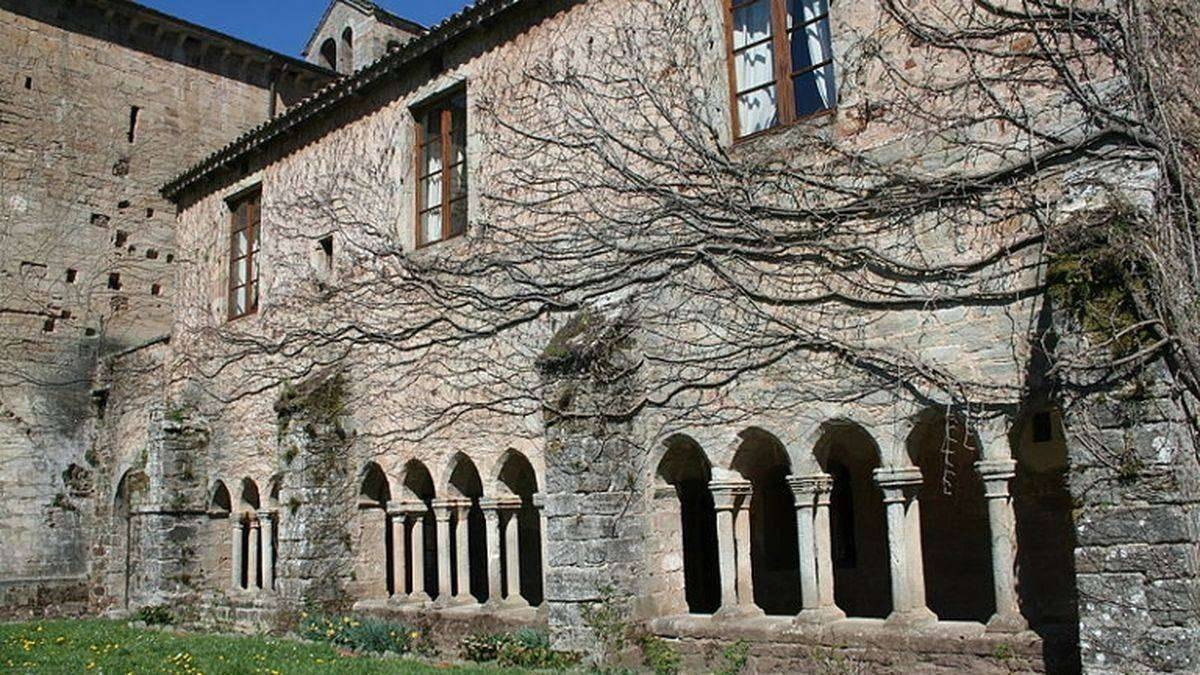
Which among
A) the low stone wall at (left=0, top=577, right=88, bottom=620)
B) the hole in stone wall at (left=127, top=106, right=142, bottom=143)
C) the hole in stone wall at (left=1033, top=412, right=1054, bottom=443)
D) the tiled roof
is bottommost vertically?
the low stone wall at (left=0, top=577, right=88, bottom=620)

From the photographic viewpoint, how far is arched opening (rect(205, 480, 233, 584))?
14078mm

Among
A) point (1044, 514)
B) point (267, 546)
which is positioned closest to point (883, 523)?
point (1044, 514)

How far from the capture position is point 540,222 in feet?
32.7

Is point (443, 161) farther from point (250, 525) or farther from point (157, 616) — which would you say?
point (157, 616)

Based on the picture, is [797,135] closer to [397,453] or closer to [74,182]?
[397,453]

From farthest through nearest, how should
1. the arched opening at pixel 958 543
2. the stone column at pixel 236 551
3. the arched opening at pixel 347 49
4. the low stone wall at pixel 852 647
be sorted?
the arched opening at pixel 347 49 → the stone column at pixel 236 551 → the arched opening at pixel 958 543 → the low stone wall at pixel 852 647

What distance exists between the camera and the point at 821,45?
8.23 m

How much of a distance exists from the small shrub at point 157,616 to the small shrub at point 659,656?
7260mm

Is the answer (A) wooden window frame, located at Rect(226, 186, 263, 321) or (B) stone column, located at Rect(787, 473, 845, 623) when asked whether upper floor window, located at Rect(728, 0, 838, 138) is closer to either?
(B) stone column, located at Rect(787, 473, 845, 623)

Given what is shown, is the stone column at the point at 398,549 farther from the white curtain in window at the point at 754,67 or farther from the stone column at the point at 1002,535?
the stone column at the point at 1002,535

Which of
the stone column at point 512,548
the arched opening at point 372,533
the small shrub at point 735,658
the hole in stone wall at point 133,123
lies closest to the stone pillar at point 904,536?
the small shrub at point 735,658

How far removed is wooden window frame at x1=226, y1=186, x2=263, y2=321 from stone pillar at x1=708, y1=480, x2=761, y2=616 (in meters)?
7.61

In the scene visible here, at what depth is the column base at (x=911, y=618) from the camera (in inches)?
283

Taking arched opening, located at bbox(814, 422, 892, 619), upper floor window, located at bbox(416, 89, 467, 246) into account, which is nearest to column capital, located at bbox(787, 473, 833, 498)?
arched opening, located at bbox(814, 422, 892, 619)
